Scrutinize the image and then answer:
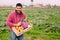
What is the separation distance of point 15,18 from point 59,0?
3369 centimetres

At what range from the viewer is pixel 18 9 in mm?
6613

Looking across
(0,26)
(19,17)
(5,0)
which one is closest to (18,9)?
(19,17)

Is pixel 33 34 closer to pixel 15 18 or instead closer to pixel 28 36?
pixel 28 36

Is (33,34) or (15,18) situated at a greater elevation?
(15,18)

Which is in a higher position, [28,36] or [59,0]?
[28,36]

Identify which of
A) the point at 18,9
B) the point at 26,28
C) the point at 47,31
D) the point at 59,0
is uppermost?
the point at 18,9

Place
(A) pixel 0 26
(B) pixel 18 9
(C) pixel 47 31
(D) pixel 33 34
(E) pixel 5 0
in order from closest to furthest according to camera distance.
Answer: (B) pixel 18 9 → (D) pixel 33 34 → (C) pixel 47 31 → (A) pixel 0 26 → (E) pixel 5 0

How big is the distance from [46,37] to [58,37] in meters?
0.61

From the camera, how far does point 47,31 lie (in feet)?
39.7

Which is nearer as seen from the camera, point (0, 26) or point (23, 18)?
point (23, 18)

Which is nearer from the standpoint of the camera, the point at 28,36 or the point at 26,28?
the point at 26,28

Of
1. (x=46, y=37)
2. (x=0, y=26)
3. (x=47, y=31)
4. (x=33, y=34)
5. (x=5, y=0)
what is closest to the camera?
(x=46, y=37)

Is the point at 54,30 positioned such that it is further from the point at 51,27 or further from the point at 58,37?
the point at 58,37

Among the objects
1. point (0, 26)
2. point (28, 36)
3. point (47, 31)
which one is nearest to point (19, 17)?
point (28, 36)
